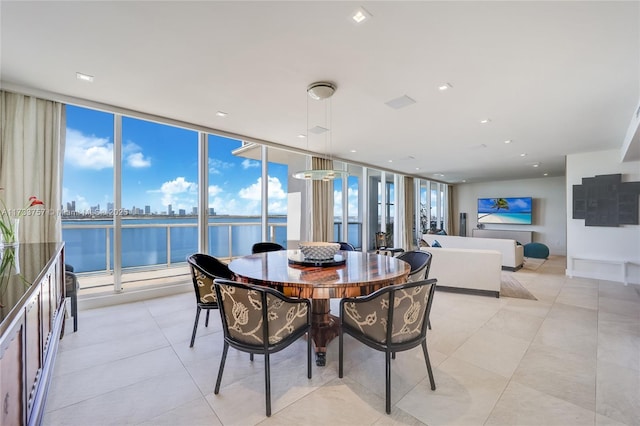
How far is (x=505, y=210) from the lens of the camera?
959 cm

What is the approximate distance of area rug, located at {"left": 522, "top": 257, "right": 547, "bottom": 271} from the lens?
6.31 m

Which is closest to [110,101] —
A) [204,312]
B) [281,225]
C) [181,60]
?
[181,60]

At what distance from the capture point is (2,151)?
2.76 meters

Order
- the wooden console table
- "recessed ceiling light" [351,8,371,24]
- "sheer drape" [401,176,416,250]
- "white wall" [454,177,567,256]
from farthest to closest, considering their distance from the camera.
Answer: "white wall" [454,177,567,256] → "sheer drape" [401,176,416,250] → "recessed ceiling light" [351,8,371,24] → the wooden console table

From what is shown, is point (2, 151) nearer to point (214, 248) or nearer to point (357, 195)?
point (214, 248)

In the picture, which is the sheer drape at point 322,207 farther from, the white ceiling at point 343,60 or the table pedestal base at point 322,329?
the table pedestal base at point 322,329

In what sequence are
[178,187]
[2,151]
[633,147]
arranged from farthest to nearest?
[178,187]
[633,147]
[2,151]

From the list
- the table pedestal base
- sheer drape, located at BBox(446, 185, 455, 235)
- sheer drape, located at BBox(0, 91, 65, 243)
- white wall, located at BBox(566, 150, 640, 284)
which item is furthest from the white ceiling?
sheer drape, located at BBox(446, 185, 455, 235)

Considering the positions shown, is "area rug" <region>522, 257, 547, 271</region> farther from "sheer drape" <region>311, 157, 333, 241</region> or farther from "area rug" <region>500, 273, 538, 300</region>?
"sheer drape" <region>311, 157, 333, 241</region>

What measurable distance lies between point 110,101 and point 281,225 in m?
3.56

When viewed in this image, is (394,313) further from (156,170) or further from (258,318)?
(156,170)

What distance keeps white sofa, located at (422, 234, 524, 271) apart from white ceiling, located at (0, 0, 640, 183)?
103 inches

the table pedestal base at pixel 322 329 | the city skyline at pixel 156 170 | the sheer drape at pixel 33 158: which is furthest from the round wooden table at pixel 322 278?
the city skyline at pixel 156 170

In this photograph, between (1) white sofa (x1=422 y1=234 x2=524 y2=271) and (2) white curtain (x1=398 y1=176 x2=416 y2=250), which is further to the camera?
(2) white curtain (x1=398 y1=176 x2=416 y2=250)
